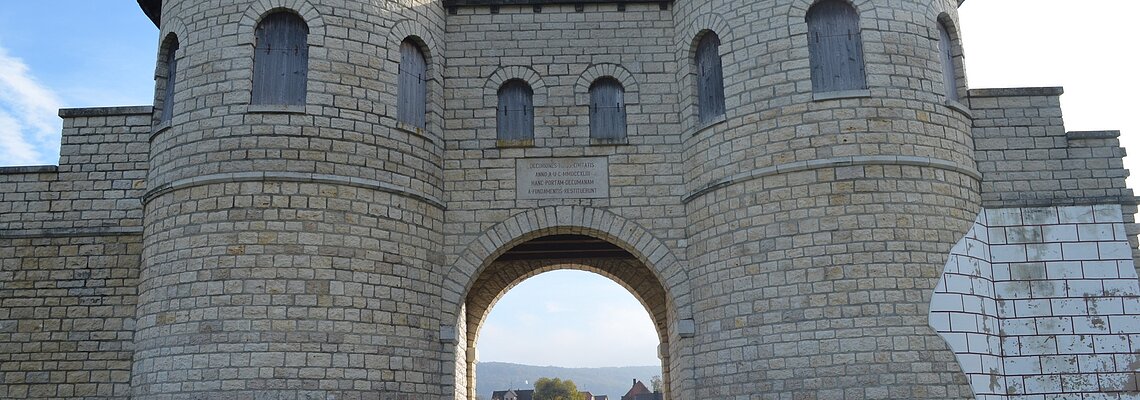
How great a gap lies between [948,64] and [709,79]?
3.43 metres

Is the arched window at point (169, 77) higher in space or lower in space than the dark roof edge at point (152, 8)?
lower

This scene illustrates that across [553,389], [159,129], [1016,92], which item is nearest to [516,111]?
[159,129]

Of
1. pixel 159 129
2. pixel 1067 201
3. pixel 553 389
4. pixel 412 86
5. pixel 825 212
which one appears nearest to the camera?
pixel 825 212

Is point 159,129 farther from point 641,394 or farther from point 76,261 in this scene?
point 641,394

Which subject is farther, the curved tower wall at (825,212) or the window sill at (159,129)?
the window sill at (159,129)

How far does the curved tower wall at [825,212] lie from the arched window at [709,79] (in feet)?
1.18

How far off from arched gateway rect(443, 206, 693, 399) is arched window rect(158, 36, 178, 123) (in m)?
4.75

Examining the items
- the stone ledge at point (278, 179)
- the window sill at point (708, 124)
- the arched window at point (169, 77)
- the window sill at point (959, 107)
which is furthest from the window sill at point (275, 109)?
the window sill at point (959, 107)

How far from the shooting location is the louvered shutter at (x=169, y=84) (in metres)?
14.3

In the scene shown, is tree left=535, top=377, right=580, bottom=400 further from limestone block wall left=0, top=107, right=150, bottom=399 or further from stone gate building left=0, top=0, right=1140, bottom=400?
limestone block wall left=0, top=107, right=150, bottom=399

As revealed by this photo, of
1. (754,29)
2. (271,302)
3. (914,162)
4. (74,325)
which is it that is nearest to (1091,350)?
(914,162)

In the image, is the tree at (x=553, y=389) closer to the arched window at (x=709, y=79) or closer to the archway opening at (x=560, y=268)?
the archway opening at (x=560, y=268)

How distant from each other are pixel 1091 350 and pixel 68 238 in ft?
46.4

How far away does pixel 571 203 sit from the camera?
14.2 metres
